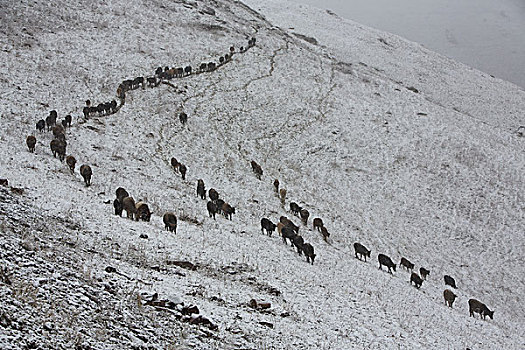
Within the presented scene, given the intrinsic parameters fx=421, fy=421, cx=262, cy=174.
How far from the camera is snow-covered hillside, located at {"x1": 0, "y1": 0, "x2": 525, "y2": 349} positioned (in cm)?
823

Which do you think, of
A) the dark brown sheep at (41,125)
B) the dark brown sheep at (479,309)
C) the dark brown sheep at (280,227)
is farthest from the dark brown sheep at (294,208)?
the dark brown sheep at (41,125)

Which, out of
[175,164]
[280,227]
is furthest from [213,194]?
[175,164]

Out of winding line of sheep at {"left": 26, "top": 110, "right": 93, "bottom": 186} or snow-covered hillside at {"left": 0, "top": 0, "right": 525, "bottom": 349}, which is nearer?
snow-covered hillside at {"left": 0, "top": 0, "right": 525, "bottom": 349}

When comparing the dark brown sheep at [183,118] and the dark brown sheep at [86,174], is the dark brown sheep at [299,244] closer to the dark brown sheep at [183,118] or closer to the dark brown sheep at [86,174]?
the dark brown sheep at [86,174]

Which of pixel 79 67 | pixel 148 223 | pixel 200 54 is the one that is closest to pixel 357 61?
pixel 200 54

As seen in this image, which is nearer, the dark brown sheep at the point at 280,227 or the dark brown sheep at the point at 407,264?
the dark brown sheep at the point at 280,227

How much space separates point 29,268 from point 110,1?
47.2 meters

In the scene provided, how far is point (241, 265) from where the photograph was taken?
40.2ft

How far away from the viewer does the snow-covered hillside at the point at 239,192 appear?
8.23 meters

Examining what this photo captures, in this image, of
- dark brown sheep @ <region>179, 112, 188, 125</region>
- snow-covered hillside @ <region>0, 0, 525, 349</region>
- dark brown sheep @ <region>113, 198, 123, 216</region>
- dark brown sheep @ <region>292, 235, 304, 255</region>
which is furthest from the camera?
dark brown sheep @ <region>179, 112, 188, 125</region>

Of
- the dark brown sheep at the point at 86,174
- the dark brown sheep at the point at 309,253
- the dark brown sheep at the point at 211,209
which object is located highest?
the dark brown sheep at the point at 309,253

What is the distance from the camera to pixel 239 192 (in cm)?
2266

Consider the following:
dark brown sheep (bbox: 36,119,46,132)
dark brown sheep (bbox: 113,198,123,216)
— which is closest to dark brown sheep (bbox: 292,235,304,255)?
dark brown sheep (bbox: 113,198,123,216)

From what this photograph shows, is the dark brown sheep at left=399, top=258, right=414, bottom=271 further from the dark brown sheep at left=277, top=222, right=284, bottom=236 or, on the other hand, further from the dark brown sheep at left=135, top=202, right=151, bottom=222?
the dark brown sheep at left=135, top=202, right=151, bottom=222
